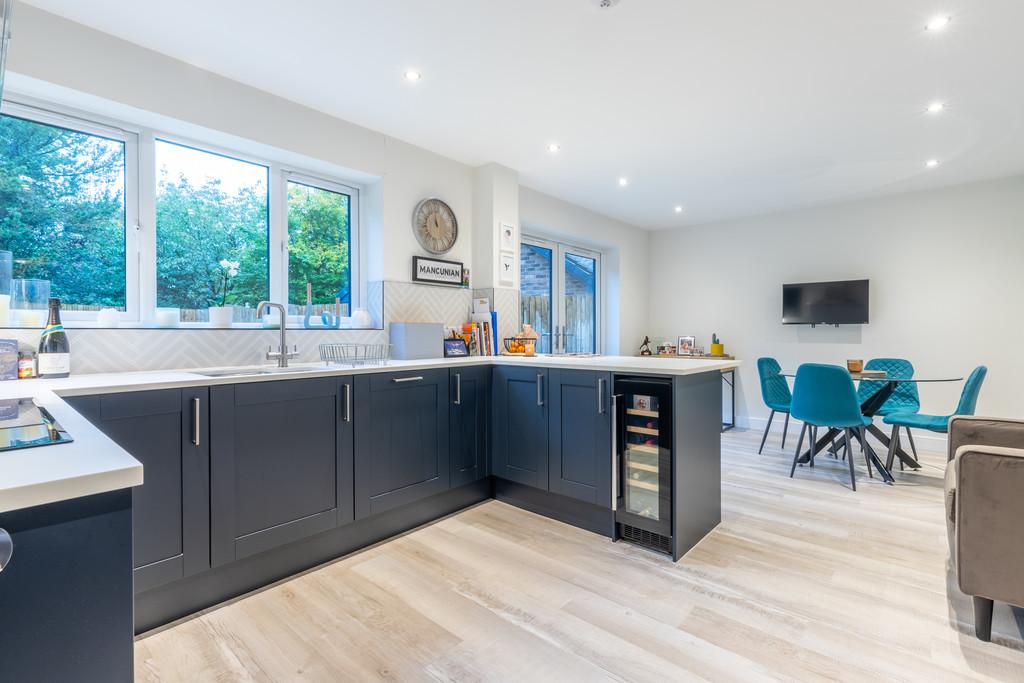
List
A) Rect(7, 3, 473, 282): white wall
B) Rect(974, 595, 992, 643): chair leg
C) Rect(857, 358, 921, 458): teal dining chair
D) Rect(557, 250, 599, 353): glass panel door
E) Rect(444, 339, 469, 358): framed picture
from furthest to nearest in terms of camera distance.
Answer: Rect(557, 250, 599, 353): glass panel door < Rect(857, 358, 921, 458): teal dining chair < Rect(444, 339, 469, 358): framed picture < Rect(7, 3, 473, 282): white wall < Rect(974, 595, 992, 643): chair leg

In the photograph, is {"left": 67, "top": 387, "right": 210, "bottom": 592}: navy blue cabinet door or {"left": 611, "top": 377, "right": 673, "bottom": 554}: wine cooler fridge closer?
{"left": 67, "top": 387, "right": 210, "bottom": 592}: navy blue cabinet door

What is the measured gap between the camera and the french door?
17.1 feet

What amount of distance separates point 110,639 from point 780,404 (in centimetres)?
493

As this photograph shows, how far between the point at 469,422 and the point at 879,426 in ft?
15.5

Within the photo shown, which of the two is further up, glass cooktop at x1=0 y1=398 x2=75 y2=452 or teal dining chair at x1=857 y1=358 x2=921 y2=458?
glass cooktop at x1=0 y1=398 x2=75 y2=452

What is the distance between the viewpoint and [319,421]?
232cm

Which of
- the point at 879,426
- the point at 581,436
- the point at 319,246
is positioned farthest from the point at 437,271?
the point at 879,426

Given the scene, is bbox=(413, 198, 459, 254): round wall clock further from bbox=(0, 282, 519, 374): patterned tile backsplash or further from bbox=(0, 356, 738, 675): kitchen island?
bbox=(0, 356, 738, 675): kitchen island

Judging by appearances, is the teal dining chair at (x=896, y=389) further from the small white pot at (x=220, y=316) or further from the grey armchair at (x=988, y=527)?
the small white pot at (x=220, y=316)

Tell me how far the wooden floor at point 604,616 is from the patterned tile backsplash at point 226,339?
4.12 feet

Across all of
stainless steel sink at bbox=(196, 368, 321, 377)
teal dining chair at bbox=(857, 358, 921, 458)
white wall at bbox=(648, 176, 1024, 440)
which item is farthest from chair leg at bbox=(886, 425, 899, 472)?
stainless steel sink at bbox=(196, 368, 321, 377)

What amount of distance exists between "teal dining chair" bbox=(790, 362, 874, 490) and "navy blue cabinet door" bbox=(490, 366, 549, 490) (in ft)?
7.06

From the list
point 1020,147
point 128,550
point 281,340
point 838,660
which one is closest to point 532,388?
point 281,340

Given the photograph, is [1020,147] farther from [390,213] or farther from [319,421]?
[319,421]
